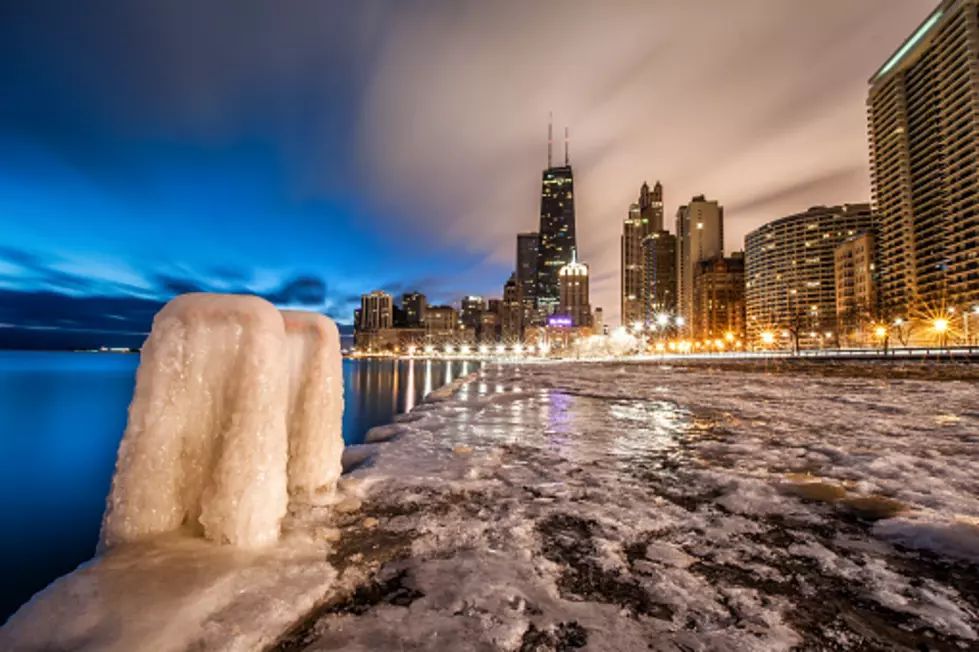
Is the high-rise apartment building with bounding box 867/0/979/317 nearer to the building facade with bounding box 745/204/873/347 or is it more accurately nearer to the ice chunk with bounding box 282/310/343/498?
the building facade with bounding box 745/204/873/347

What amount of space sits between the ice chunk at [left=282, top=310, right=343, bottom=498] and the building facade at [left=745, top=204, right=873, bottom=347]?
184531 millimetres

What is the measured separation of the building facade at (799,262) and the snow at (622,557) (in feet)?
596

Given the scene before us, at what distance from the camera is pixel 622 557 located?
304 centimetres

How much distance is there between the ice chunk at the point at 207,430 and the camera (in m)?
3.05

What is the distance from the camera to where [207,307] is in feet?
10.6

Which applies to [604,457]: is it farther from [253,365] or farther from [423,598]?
[253,365]

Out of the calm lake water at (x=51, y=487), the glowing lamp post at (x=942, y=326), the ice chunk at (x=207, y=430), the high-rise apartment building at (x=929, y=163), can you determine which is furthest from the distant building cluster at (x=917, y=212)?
the ice chunk at (x=207, y=430)

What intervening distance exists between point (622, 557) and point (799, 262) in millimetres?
214766

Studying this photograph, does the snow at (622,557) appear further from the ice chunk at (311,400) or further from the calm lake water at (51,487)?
the calm lake water at (51,487)

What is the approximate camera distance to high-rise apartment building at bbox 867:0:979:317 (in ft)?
320

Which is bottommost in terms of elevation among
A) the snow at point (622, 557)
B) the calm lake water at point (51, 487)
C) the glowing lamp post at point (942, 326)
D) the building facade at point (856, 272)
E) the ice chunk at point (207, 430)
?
the calm lake water at point (51, 487)

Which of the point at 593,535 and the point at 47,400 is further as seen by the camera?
the point at 47,400

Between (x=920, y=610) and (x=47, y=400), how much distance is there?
131ft

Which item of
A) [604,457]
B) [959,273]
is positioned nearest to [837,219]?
[959,273]
